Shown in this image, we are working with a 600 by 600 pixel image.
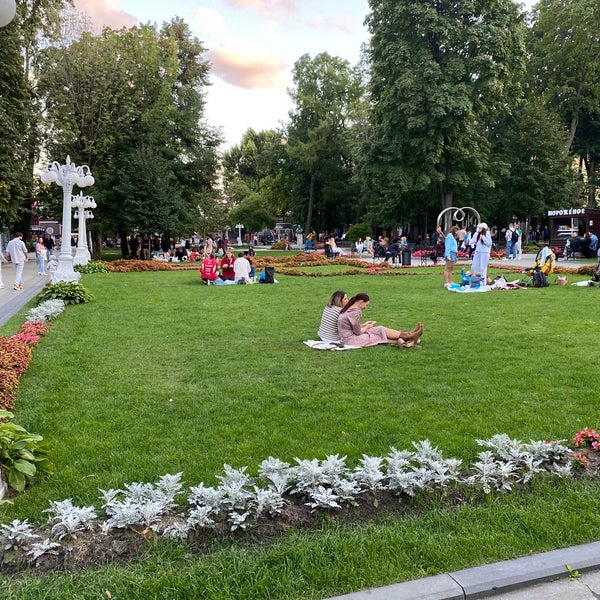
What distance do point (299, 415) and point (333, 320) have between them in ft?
11.4

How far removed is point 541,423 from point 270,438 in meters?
2.58

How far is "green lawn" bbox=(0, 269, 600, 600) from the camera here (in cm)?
309

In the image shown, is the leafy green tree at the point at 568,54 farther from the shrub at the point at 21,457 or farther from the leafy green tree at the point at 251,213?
the shrub at the point at 21,457

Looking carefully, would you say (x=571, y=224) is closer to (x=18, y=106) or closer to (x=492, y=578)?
(x=18, y=106)

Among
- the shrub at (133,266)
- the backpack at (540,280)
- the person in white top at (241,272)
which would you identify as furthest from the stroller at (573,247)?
the shrub at (133,266)

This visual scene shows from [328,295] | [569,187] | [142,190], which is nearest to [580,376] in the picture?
[328,295]

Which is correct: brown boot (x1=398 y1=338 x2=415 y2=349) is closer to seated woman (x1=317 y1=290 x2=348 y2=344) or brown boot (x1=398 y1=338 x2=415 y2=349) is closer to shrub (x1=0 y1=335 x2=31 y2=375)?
seated woman (x1=317 y1=290 x2=348 y2=344)

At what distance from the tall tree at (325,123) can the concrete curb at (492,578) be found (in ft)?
164

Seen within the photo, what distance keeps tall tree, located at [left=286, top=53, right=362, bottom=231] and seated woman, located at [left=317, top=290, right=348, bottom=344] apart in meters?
44.1

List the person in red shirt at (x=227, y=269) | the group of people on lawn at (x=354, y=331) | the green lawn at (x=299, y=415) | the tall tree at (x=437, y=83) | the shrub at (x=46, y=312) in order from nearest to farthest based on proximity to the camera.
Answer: the green lawn at (x=299, y=415), the group of people on lawn at (x=354, y=331), the shrub at (x=46, y=312), the person in red shirt at (x=227, y=269), the tall tree at (x=437, y=83)

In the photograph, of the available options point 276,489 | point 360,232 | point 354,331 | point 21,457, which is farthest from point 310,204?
point 276,489

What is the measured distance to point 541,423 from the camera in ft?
16.9

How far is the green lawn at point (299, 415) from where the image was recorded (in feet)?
10.1

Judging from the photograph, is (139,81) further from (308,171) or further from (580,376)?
(580,376)
